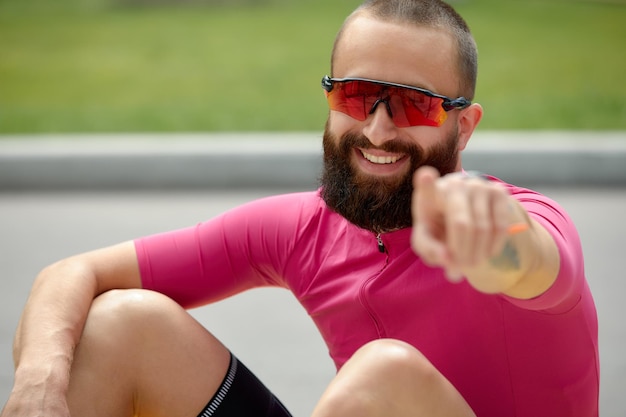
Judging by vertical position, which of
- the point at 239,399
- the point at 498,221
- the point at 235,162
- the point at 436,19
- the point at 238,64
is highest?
the point at 436,19

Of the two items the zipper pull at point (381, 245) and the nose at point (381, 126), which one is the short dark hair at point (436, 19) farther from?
the zipper pull at point (381, 245)

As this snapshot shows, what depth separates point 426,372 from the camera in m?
1.62

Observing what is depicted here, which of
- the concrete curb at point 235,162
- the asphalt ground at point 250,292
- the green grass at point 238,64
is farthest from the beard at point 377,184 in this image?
the green grass at point 238,64

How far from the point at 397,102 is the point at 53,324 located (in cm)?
79

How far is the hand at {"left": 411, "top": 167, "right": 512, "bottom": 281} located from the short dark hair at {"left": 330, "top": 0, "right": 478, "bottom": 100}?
2.18 ft

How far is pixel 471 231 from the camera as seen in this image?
1.20m

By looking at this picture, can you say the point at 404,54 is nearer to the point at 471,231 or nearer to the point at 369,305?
the point at 369,305

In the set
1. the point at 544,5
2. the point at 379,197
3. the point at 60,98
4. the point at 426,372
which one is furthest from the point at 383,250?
the point at 544,5

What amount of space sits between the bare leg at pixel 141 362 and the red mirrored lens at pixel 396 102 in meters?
0.54

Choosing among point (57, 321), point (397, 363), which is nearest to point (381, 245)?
point (397, 363)

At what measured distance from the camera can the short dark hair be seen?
187 centimetres

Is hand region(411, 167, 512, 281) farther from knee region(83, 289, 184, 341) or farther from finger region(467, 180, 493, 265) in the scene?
knee region(83, 289, 184, 341)

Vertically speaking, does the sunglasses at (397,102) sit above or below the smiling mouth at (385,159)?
above

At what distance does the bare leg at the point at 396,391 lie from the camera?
1.62 metres
